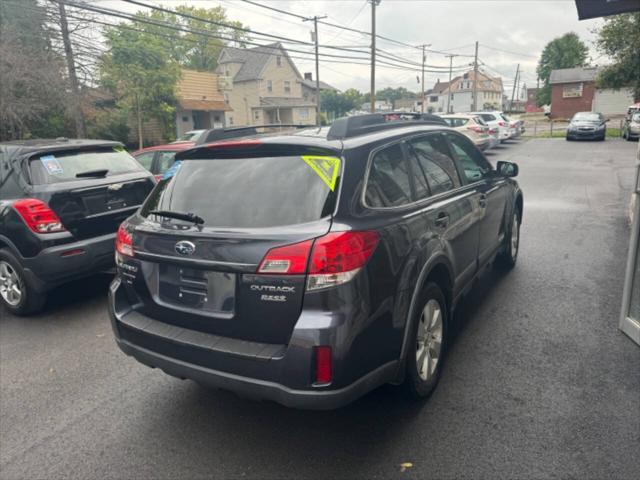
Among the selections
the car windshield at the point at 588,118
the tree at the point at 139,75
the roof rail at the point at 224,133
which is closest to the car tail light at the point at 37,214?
the roof rail at the point at 224,133

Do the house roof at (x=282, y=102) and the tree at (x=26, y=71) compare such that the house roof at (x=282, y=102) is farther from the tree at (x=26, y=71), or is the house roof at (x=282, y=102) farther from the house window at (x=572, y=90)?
the tree at (x=26, y=71)

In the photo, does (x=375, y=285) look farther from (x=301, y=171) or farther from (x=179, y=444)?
(x=179, y=444)

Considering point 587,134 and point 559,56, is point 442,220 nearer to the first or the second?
point 587,134

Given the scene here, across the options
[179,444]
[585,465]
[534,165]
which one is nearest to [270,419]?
[179,444]

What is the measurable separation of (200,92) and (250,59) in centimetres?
1243

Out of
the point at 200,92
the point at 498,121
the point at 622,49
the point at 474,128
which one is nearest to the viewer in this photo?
the point at 474,128

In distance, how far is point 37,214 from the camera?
465cm

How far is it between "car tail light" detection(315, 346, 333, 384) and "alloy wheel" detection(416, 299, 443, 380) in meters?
0.89

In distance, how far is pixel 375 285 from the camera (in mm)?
2510

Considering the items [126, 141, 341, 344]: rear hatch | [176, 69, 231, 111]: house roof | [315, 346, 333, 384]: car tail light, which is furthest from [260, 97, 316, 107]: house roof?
[315, 346, 333, 384]: car tail light

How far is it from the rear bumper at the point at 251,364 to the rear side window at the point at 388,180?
889 mm

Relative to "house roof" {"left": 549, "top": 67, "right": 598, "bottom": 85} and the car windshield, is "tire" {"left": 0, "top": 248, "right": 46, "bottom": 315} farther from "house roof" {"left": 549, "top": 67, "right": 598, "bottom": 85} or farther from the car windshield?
"house roof" {"left": 549, "top": 67, "right": 598, "bottom": 85}

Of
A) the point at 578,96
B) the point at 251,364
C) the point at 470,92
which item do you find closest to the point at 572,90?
the point at 578,96

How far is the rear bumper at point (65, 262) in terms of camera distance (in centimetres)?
464
